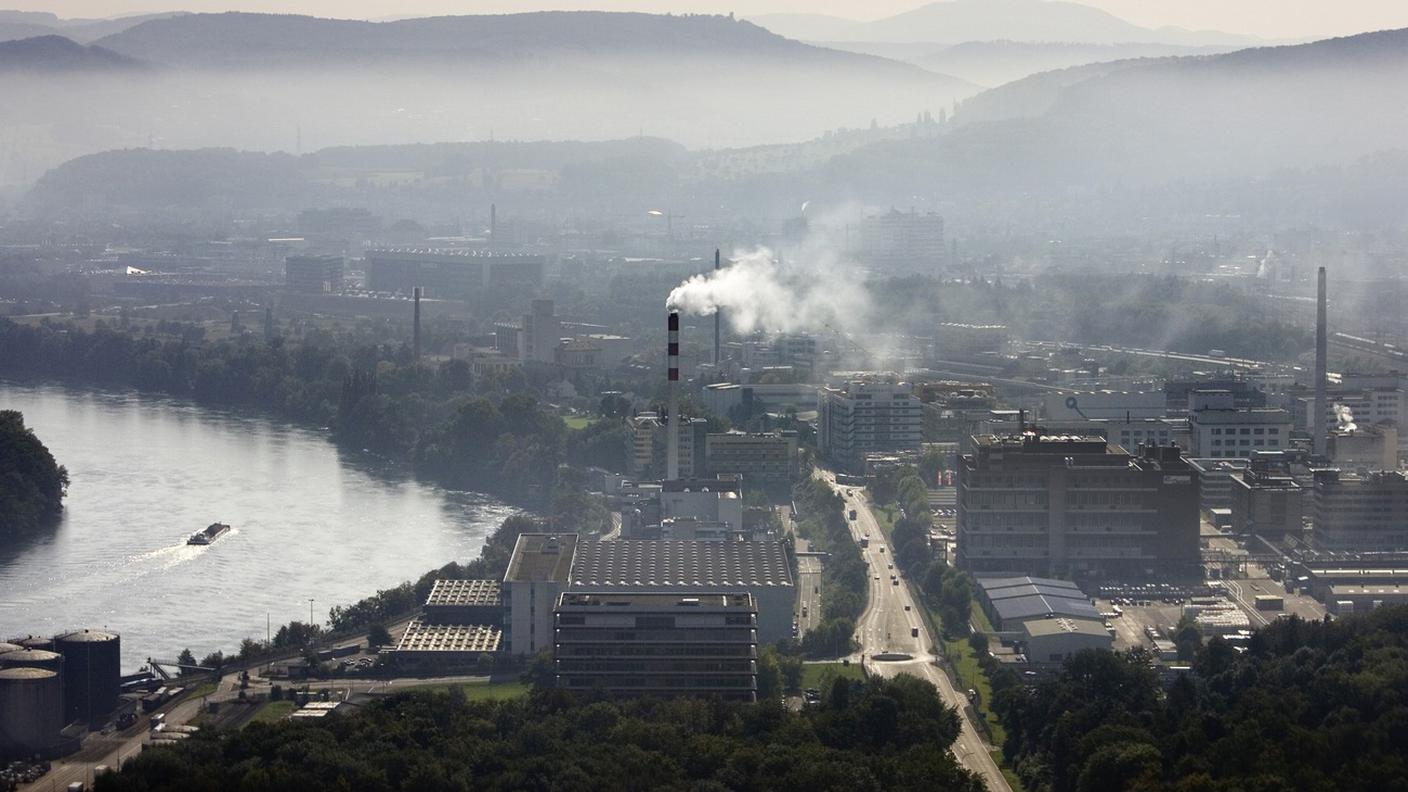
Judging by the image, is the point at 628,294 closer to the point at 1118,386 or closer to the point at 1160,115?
the point at 1118,386

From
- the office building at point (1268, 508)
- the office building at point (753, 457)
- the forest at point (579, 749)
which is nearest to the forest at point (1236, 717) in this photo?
the forest at point (579, 749)

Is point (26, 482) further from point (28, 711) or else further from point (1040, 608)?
point (1040, 608)

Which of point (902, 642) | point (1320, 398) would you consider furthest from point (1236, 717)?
point (1320, 398)

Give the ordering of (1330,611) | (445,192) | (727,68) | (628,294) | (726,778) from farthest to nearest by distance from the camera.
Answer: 1. (727,68)
2. (445,192)
3. (628,294)
4. (1330,611)
5. (726,778)

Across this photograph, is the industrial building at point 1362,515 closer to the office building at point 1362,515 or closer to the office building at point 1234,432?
the office building at point 1362,515

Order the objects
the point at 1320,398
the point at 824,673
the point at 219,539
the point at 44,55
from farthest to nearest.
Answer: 1. the point at 44,55
2. the point at 1320,398
3. the point at 219,539
4. the point at 824,673

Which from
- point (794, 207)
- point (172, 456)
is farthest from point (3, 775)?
point (794, 207)

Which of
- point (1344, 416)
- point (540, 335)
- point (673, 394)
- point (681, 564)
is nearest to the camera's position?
point (681, 564)
